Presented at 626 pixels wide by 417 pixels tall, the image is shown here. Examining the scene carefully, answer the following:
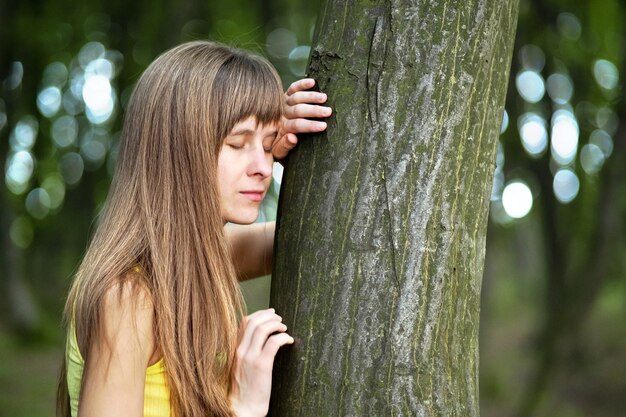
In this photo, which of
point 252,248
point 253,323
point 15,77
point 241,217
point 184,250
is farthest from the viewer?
point 15,77

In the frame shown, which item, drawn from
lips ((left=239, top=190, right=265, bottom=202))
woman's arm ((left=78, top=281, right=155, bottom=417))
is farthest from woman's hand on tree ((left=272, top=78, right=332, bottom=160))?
woman's arm ((left=78, top=281, right=155, bottom=417))

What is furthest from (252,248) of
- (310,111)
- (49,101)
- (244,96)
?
(49,101)

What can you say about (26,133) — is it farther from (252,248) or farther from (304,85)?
(304,85)

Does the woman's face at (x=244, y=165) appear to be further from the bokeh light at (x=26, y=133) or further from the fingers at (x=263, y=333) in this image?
the bokeh light at (x=26, y=133)

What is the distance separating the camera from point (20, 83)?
48.5 feet

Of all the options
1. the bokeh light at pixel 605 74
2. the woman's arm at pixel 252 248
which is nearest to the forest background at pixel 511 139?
the bokeh light at pixel 605 74

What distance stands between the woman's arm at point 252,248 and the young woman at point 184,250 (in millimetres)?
520

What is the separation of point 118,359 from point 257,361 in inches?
14.8

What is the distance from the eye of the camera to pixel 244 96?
2.48 meters

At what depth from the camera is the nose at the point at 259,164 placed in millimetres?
2473

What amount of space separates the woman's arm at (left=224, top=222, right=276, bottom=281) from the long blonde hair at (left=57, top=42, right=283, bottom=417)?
52 cm

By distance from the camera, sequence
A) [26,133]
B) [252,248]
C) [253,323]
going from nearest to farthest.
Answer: [253,323] < [252,248] < [26,133]

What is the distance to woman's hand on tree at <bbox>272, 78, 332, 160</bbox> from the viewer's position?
232 cm

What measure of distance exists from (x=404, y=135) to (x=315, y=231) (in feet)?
1.16
